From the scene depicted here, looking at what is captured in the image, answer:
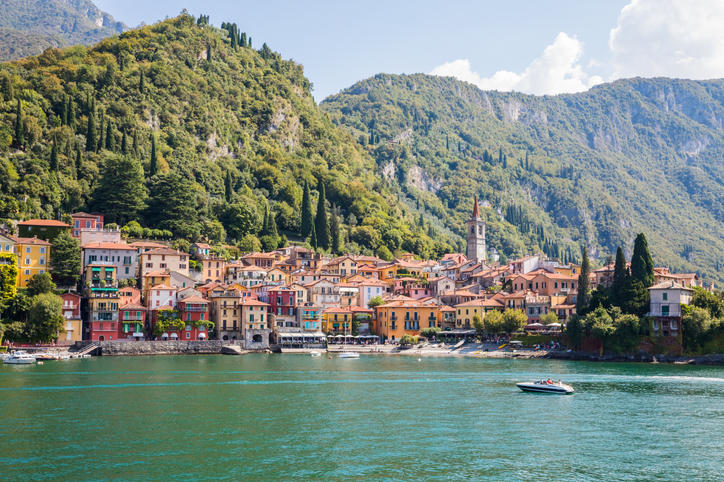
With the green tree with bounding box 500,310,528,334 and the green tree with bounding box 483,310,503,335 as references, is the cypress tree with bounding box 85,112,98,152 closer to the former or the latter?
the green tree with bounding box 483,310,503,335

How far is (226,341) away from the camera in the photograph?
298 feet

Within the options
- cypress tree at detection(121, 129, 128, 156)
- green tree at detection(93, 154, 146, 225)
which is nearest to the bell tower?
cypress tree at detection(121, 129, 128, 156)

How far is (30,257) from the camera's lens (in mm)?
89625

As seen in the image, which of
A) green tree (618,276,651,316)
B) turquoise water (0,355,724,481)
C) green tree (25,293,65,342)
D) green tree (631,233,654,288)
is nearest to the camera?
turquoise water (0,355,724,481)

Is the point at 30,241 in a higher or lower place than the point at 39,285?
higher

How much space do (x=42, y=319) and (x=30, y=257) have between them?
13.4m

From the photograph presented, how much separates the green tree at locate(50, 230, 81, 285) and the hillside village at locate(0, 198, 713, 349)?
4.11 ft

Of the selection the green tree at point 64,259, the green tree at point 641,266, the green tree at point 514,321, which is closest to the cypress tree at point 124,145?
the green tree at point 64,259

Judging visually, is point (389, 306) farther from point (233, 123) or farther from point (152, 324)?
point (233, 123)

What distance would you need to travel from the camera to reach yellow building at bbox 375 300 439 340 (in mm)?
102875

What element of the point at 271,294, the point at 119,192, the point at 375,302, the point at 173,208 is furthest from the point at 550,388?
the point at 119,192

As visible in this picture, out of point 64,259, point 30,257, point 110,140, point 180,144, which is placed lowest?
point 64,259

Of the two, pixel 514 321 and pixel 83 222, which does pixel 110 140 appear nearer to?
pixel 83 222

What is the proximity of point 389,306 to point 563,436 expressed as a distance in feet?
206
